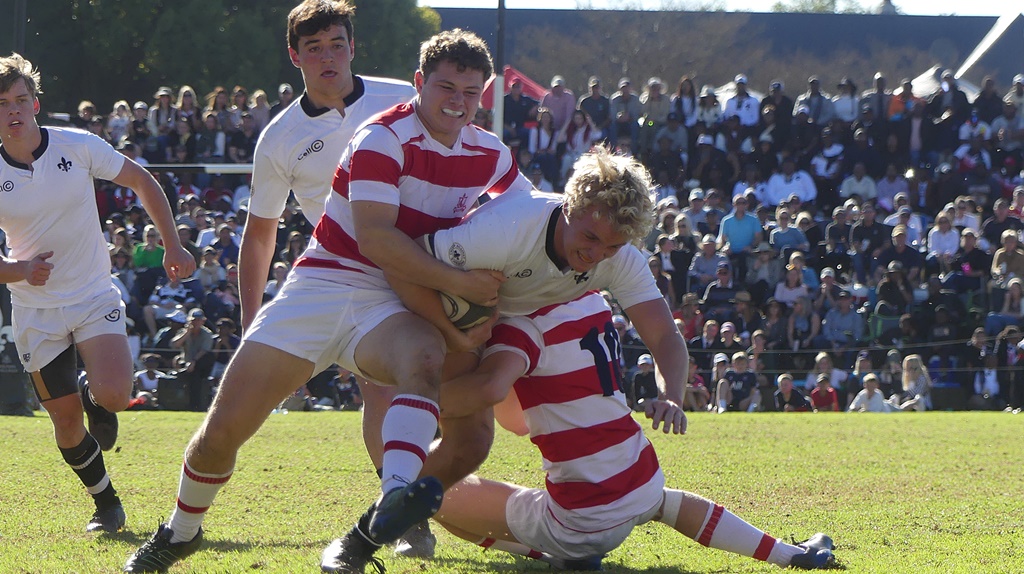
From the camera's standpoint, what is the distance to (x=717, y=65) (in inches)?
1941

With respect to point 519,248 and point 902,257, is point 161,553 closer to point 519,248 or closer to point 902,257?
point 519,248

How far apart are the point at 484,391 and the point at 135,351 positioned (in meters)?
12.2

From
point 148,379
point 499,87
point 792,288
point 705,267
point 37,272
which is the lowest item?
point 148,379

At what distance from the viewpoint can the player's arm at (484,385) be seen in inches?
190

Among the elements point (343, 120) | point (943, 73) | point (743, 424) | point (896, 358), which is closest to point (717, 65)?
point (943, 73)

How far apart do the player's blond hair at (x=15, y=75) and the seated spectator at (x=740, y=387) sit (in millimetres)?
10224

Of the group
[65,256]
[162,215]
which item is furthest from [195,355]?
[162,215]

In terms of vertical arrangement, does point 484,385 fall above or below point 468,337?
below

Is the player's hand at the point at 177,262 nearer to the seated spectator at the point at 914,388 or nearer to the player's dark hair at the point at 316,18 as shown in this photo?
the player's dark hair at the point at 316,18

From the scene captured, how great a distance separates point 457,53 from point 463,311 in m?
0.99

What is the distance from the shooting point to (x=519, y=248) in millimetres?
4730

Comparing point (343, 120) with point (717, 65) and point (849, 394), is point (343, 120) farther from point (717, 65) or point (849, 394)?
point (717, 65)

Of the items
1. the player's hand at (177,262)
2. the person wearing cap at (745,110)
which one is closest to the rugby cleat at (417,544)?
the player's hand at (177,262)

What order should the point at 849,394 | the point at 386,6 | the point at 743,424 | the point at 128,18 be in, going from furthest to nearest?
the point at 386,6
the point at 128,18
the point at 849,394
the point at 743,424
